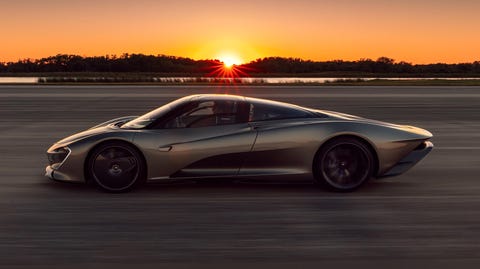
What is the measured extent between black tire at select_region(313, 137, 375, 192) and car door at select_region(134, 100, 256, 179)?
0.87 m

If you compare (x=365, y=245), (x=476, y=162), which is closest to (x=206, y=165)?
(x=365, y=245)

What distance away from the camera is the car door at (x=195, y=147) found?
305 inches

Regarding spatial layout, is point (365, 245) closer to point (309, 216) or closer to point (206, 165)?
point (309, 216)

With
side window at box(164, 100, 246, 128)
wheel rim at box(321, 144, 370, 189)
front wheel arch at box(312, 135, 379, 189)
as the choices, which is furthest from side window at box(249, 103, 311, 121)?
wheel rim at box(321, 144, 370, 189)

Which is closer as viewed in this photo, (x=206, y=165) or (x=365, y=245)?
(x=365, y=245)

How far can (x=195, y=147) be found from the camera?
25.5 ft

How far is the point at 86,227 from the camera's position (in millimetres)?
6207

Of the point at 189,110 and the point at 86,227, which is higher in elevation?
the point at 189,110

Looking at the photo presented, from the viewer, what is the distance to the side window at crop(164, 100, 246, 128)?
313 inches

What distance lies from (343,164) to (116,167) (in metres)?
2.59

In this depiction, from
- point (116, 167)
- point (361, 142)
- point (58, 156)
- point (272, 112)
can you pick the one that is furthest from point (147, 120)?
point (361, 142)

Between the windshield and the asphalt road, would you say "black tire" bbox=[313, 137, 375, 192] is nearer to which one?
the asphalt road

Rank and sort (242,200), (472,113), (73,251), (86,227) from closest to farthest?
(73,251)
(86,227)
(242,200)
(472,113)

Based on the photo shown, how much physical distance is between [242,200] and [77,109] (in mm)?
17362
